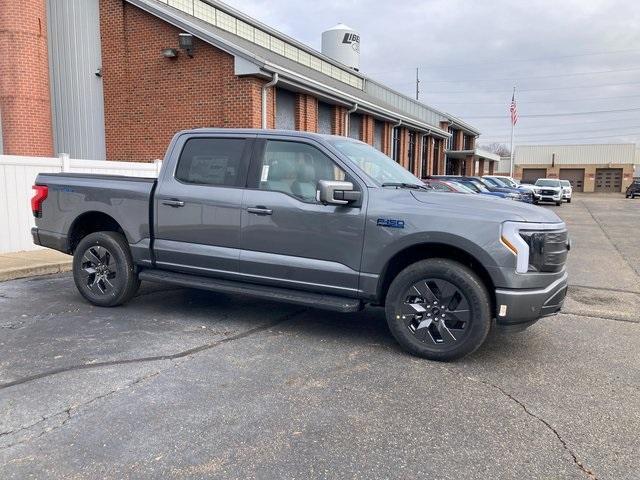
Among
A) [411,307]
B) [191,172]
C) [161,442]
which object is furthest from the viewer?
[191,172]

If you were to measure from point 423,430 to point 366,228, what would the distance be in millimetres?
1857

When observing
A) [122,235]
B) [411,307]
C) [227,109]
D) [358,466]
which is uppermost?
[227,109]

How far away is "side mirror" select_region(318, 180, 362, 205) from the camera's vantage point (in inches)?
175

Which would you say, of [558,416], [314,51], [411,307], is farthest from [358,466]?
[314,51]

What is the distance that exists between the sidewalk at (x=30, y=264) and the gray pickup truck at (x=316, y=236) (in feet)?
5.81

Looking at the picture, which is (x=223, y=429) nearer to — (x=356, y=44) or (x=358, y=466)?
(x=358, y=466)

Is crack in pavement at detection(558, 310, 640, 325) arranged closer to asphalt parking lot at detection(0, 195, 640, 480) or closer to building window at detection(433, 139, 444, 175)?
asphalt parking lot at detection(0, 195, 640, 480)

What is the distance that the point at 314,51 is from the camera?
24.5 meters

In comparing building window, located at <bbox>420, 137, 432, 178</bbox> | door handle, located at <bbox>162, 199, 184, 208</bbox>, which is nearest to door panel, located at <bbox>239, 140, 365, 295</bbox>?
door handle, located at <bbox>162, 199, 184, 208</bbox>

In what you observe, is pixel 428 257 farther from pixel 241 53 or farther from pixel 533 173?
pixel 533 173

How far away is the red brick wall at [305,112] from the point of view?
16500mm

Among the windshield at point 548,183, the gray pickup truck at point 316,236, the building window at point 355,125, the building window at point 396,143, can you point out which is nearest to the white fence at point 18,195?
the gray pickup truck at point 316,236

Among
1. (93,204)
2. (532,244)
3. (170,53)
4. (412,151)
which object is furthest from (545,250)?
(412,151)

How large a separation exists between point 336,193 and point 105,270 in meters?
2.97
